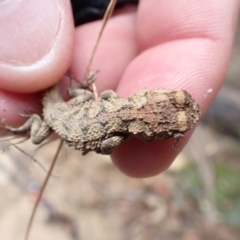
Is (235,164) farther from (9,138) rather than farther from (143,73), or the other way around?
(9,138)

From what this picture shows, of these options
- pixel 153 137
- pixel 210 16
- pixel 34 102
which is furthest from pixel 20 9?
pixel 210 16

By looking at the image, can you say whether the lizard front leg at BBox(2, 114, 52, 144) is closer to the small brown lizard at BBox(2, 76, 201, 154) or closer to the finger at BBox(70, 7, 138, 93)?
the small brown lizard at BBox(2, 76, 201, 154)

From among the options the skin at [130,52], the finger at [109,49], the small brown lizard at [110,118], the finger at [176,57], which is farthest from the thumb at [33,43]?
the finger at [176,57]

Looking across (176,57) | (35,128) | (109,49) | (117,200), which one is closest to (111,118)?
(35,128)

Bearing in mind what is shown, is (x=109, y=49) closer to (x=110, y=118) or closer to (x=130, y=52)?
(x=130, y=52)

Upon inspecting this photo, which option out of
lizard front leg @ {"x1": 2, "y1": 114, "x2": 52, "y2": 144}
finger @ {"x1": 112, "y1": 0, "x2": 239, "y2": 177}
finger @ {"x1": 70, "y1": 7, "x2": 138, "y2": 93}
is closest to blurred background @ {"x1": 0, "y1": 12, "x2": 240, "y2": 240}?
finger @ {"x1": 70, "y1": 7, "x2": 138, "y2": 93}
